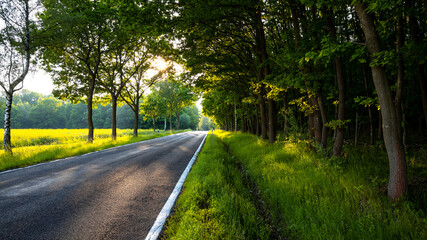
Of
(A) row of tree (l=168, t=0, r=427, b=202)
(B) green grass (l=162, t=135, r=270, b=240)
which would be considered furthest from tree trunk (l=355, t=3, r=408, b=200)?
(B) green grass (l=162, t=135, r=270, b=240)

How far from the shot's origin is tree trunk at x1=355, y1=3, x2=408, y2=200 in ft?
10.9

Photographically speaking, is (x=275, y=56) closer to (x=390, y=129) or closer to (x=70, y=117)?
(x=390, y=129)

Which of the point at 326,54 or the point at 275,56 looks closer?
the point at 326,54

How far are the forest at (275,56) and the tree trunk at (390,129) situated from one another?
0.6 inches

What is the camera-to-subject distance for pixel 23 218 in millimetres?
3223

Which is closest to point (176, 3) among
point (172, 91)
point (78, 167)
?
point (78, 167)

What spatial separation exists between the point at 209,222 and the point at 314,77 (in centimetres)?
578

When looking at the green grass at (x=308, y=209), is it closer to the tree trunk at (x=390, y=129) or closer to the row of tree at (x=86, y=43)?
the tree trunk at (x=390, y=129)

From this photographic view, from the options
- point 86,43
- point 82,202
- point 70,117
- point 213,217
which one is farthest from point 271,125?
point 70,117

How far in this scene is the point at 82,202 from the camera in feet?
12.8

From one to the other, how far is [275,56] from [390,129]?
23.0 feet

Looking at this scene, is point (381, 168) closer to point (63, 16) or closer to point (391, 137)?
point (391, 137)

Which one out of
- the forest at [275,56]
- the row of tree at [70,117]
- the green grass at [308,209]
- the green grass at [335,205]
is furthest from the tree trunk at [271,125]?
the row of tree at [70,117]

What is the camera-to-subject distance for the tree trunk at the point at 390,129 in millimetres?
3318
